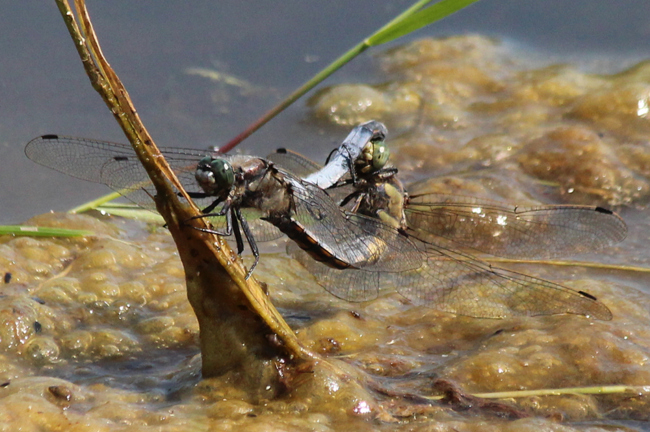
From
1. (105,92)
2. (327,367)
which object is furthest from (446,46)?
(105,92)

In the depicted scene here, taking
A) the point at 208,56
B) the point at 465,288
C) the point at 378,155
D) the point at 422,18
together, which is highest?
the point at 208,56

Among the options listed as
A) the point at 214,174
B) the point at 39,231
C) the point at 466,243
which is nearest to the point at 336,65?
the point at 466,243

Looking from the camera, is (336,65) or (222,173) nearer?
(222,173)

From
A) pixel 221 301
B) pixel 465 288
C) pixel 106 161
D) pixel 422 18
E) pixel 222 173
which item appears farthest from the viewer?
pixel 422 18

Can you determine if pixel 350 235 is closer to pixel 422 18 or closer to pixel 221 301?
pixel 221 301

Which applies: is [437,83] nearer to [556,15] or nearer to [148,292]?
[556,15]

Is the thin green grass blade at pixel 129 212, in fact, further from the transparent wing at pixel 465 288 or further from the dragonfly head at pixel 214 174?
the dragonfly head at pixel 214 174

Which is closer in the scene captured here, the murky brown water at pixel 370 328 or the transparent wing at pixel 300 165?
the murky brown water at pixel 370 328

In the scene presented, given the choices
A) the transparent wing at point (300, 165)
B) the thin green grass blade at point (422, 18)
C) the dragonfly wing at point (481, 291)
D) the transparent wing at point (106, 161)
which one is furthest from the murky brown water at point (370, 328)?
the thin green grass blade at point (422, 18)
